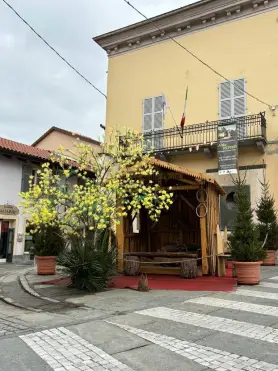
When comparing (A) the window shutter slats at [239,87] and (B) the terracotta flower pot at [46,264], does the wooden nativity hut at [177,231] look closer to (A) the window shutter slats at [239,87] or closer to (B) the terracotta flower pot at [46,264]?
(B) the terracotta flower pot at [46,264]

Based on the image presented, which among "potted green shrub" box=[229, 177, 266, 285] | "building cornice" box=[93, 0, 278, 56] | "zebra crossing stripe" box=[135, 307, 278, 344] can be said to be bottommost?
"zebra crossing stripe" box=[135, 307, 278, 344]

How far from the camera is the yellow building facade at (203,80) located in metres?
16.1

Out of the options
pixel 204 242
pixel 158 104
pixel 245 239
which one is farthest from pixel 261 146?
pixel 245 239

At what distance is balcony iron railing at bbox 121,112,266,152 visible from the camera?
15805 millimetres

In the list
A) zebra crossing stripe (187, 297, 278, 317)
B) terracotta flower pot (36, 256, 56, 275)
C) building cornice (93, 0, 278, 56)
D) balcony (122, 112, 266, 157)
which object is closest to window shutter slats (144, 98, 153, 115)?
balcony (122, 112, 266, 157)

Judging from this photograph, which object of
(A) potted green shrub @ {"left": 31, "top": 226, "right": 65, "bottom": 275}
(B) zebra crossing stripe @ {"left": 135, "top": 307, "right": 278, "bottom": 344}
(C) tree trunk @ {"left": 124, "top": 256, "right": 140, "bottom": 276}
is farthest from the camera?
(A) potted green shrub @ {"left": 31, "top": 226, "right": 65, "bottom": 275}

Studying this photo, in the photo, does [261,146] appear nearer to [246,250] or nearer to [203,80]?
[203,80]

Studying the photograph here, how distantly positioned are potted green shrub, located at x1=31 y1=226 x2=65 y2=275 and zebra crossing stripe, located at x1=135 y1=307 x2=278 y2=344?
6.18 m

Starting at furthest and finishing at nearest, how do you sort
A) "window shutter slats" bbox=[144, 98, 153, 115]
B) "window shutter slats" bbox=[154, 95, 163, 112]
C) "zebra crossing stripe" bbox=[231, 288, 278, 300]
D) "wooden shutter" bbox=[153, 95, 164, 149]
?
"window shutter slats" bbox=[144, 98, 153, 115]
"window shutter slats" bbox=[154, 95, 163, 112]
"wooden shutter" bbox=[153, 95, 164, 149]
"zebra crossing stripe" bbox=[231, 288, 278, 300]

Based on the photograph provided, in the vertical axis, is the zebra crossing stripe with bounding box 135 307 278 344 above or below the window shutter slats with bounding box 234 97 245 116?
below

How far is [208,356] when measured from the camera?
409 cm

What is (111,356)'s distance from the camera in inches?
162

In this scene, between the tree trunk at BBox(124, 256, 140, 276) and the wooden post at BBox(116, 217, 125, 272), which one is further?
the wooden post at BBox(116, 217, 125, 272)

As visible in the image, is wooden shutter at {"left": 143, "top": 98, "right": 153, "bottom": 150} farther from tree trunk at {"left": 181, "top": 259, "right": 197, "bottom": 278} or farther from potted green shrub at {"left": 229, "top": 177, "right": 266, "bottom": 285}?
potted green shrub at {"left": 229, "top": 177, "right": 266, "bottom": 285}
